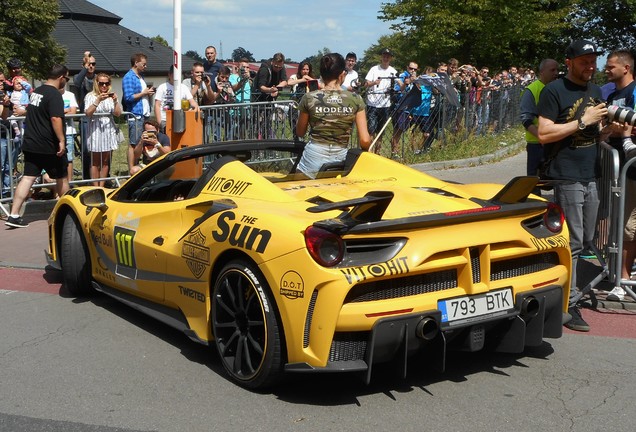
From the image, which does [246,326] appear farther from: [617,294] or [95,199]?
[617,294]

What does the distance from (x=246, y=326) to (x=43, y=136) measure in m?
6.15

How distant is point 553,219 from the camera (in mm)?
5043

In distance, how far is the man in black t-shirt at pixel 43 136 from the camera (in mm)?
9898

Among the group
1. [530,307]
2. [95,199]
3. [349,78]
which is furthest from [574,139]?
[349,78]

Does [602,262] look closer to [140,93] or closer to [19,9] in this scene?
[140,93]

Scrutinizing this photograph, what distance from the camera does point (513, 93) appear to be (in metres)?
22.1

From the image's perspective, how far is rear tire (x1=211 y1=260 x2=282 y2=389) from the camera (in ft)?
14.6

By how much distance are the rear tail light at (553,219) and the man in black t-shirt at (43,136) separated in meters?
6.64

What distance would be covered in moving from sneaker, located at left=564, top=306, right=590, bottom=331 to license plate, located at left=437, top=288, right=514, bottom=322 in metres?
1.54

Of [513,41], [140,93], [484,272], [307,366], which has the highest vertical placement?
[513,41]

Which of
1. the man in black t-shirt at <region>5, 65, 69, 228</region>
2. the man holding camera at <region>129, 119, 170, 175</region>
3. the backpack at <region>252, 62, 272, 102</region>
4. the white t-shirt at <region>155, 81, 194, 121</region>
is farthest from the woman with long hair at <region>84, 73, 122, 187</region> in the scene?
the backpack at <region>252, 62, 272, 102</region>

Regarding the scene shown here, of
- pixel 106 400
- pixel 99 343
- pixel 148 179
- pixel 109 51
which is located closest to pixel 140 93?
pixel 148 179

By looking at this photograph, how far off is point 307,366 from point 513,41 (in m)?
51.4

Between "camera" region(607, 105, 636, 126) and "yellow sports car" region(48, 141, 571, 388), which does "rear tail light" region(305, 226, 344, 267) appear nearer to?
"yellow sports car" region(48, 141, 571, 388)
